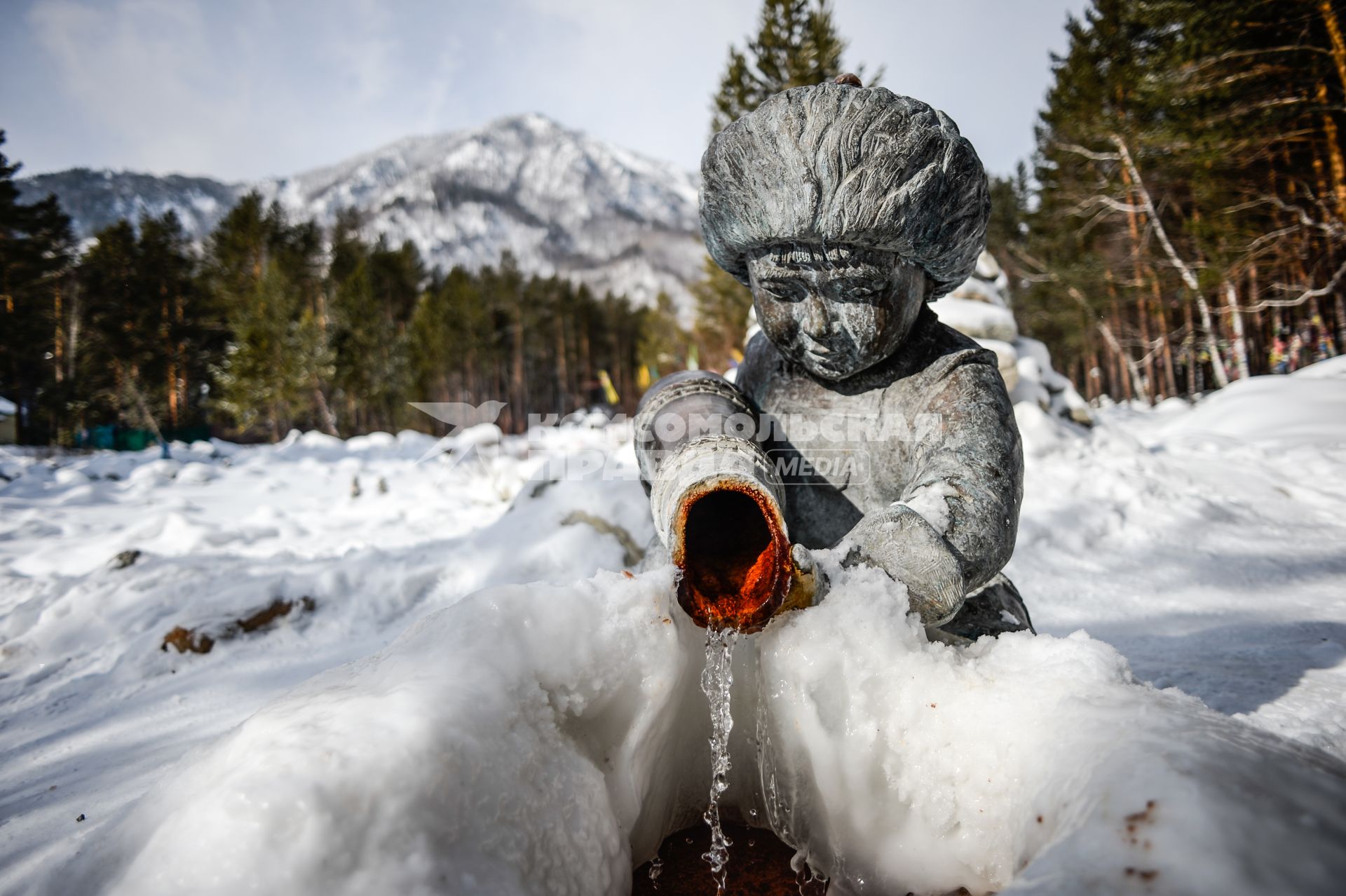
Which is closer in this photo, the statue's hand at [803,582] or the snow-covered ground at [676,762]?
the snow-covered ground at [676,762]

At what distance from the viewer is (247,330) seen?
71.7ft

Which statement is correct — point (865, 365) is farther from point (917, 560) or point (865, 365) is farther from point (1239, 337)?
point (1239, 337)

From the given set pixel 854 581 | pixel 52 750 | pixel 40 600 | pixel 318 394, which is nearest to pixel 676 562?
pixel 854 581

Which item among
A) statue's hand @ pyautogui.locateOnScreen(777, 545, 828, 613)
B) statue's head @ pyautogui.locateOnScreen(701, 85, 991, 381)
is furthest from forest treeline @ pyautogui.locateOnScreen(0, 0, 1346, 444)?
statue's hand @ pyautogui.locateOnScreen(777, 545, 828, 613)

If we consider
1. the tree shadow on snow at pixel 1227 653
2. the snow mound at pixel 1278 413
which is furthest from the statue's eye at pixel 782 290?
the snow mound at pixel 1278 413

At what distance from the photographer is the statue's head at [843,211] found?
38.6 inches

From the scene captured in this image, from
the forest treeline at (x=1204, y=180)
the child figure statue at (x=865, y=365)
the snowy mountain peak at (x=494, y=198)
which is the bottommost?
the child figure statue at (x=865, y=365)

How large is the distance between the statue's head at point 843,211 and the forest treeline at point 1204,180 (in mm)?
11191

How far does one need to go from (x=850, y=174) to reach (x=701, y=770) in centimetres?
103

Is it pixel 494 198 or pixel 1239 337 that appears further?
pixel 494 198

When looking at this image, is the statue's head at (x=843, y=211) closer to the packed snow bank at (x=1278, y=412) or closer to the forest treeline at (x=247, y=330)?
the packed snow bank at (x=1278, y=412)

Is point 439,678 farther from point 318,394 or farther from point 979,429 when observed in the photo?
point 318,394

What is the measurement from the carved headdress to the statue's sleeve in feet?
0.93

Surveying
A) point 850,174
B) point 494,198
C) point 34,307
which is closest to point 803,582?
point 850,174
